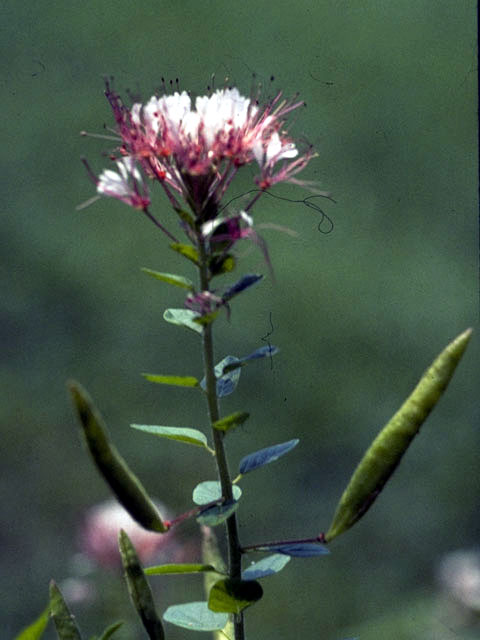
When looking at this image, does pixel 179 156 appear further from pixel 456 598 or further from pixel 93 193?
pixel 93 193

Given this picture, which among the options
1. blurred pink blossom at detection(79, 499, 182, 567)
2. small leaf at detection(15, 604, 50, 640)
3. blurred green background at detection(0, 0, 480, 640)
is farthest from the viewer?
blurred green background at detection(0, 0, 480, 640)

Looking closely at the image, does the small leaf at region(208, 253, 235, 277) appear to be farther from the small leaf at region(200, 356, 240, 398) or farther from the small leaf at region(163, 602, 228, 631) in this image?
the small leaf at region(163, 602, 228, 631)

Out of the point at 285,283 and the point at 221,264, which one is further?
the point at 285,283

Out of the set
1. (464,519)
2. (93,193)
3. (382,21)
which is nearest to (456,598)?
(464,519)

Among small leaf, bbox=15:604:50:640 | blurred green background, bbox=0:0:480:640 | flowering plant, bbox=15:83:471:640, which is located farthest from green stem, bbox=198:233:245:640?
blurred green background, bbox=0:0:480:640

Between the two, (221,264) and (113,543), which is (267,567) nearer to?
(221,264)

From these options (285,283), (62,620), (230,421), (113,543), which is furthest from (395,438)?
(285,283)

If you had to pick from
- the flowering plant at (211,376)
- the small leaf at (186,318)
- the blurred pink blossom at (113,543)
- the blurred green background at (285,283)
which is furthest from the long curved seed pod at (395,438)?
the blurred green background at (285,283)

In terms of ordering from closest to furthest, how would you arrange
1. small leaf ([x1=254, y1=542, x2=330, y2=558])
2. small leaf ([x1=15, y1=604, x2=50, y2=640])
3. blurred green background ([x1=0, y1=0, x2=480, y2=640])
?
small leaf ([x1=15, y1=604, x2=50, y2=640]), small leaf ([x1=254, y1=542, x2=330, y2=558]), blurred green background ([x1=0, y1=0, x2=480, y2=640])

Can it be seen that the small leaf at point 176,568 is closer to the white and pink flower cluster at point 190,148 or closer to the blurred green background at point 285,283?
the white and pink flower cluster at point 190,148
